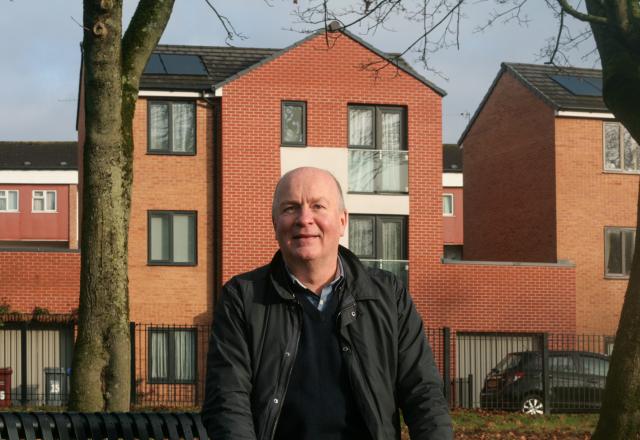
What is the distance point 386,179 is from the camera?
3070 cm

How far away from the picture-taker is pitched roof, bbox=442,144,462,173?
2284 inches

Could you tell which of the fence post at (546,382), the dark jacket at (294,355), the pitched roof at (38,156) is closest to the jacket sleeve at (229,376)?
the dark jacket at (294,355)

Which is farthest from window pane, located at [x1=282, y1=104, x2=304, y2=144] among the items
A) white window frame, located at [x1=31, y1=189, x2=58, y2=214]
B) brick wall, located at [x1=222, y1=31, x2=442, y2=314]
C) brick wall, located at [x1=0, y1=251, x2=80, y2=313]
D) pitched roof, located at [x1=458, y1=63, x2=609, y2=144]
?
white window frame, located at [x1=31, y1=189, x2=58, y2=214]

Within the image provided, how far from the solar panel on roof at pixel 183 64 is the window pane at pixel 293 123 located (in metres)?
2.45

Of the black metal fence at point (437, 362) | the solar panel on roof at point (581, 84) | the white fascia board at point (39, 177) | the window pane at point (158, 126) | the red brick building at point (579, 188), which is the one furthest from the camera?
the white fascia board at point (39, 177)

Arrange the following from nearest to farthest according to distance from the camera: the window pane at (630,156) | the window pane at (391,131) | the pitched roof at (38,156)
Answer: the window pane at (391,131) → the window pane at (630,156) → the pitched roof at (38,156)

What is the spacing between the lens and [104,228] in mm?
9102

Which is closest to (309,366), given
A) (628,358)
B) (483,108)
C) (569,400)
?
(628,358)

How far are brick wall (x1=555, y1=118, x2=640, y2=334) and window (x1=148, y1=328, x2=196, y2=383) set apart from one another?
11.0m

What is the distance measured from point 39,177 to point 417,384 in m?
55.5

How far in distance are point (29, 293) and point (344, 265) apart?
82.9ft

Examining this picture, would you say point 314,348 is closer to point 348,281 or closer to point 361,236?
point 348,281

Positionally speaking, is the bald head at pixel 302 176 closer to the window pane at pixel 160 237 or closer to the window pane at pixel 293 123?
the window pane at pixel 160 237

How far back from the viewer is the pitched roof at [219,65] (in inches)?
1159
